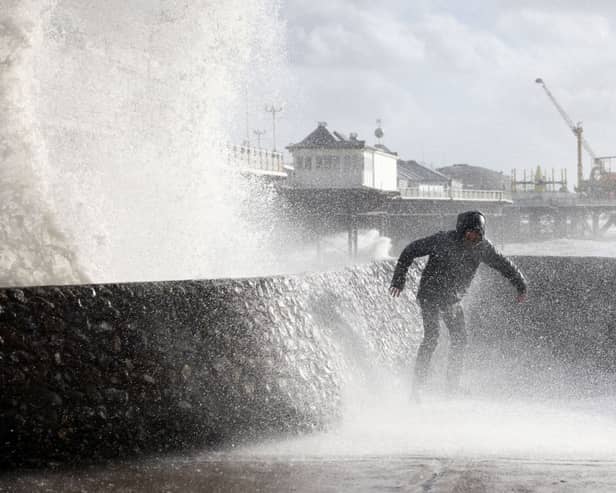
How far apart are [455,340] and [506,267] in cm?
75

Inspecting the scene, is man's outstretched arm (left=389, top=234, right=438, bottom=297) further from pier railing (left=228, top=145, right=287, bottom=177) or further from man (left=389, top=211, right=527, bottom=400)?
pier railing (left=228, top=145, right=287, bottom=177)

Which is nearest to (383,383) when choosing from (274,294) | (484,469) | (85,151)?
(274,294)

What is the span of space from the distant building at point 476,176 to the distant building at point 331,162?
54.6 meters

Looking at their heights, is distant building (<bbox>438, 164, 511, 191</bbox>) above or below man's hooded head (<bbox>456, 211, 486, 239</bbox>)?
above

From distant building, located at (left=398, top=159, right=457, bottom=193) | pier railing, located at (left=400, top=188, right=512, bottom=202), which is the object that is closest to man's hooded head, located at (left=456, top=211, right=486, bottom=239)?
pier railing, located at (left=400, top=188, right=512, bottom=202)

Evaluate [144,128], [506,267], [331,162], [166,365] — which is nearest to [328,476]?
[166,365]

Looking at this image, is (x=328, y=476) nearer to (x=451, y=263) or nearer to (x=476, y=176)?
(x=451, y=263)

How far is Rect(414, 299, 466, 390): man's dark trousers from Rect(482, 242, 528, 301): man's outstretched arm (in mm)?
468

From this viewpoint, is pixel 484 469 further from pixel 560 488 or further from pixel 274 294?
pixel 274 294

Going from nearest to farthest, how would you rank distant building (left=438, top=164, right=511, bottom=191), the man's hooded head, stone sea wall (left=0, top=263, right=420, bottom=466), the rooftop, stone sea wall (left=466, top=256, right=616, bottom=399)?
stone sea wall (left=0, top=263, right=420, bottom=466) < the man's hooded head < stone sea wall (left=466, top=256, right=616, bottom=399) < the rooftop < distant building (left=438, top=164, right=511, bottom=191)

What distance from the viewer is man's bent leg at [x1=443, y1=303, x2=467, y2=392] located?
26.1 ft

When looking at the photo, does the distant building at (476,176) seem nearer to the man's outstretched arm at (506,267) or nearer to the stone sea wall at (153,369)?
the man's outstretched arm at (506,267)

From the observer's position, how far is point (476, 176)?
119062mm

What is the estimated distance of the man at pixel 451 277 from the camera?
776 cm
